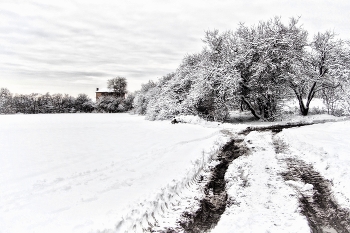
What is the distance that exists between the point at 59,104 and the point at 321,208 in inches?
3085

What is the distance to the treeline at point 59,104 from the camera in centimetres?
7100

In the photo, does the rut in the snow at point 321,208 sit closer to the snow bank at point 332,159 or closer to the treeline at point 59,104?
the snow bank at point 332,159

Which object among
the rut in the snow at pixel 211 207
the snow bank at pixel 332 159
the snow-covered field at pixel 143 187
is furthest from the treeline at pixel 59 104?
the rut in the snow at pixel 211 207

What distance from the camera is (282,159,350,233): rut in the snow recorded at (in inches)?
188

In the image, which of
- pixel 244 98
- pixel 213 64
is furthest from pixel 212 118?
pixel 213 64

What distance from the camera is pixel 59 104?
74375 millimetres

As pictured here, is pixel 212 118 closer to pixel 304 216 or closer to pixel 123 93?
pixel 304 216

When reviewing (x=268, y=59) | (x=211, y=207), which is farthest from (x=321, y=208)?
(x=268, y=59)

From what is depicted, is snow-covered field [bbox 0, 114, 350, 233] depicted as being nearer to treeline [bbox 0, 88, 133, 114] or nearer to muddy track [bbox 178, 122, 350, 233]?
muddy track [bbox 178, 122, 350, 233]

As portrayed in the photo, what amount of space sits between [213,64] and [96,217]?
2394 cm

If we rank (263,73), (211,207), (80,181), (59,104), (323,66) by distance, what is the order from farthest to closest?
(59,104) < (323,66) < (263,73) < (80,181) < (211,207)

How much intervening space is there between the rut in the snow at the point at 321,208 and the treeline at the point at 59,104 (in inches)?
2752

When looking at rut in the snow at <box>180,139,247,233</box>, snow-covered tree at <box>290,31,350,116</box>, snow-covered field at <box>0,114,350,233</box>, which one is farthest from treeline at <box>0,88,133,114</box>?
rut in the snow at <box>180,139,247,233</box>

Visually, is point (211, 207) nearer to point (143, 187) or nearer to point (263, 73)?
point (143, 187)
